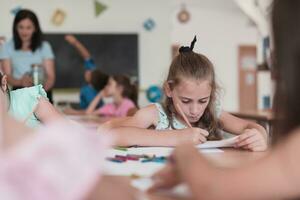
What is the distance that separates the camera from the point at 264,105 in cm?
396

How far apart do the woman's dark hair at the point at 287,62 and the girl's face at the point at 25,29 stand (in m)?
1.78

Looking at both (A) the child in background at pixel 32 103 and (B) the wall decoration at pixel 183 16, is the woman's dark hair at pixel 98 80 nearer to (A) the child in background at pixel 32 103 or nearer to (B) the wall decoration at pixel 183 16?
(A) the child in background at pixel 32 103

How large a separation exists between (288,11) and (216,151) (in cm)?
63

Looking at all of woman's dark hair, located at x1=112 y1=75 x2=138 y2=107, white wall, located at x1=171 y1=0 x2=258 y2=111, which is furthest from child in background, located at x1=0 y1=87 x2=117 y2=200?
white wall, located at x1=171 y1=0 x2=258 y2=111

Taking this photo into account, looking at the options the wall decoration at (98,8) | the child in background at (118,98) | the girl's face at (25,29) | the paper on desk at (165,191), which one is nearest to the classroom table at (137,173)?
the paper on desk at (165,191)

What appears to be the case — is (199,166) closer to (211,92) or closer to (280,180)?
(280,180)

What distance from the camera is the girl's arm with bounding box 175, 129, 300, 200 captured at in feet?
1.38

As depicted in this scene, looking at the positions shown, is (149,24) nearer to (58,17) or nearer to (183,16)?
(58,17)

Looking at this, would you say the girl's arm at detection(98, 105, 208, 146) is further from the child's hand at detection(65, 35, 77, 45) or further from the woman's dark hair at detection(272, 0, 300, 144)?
the child's hand at detection(65, 35, 77, 45)

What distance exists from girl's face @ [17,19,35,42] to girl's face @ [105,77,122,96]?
1.21 metres

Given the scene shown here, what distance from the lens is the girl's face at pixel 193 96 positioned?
1.31 m

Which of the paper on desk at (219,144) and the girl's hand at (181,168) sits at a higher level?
the girl's hand at (181,168)

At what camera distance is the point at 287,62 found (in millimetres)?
441

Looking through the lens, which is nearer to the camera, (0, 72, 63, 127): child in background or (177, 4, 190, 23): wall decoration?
(0, 72, 63, 127): child in background
